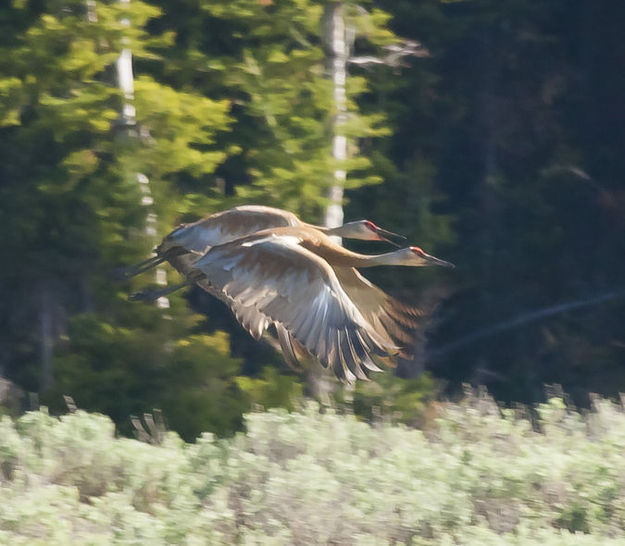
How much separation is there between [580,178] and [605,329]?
2016 mm

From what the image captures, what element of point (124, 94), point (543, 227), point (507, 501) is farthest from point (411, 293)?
point (507, 501)

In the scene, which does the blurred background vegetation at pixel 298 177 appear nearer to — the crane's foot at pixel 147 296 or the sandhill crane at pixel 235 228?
the crane's foot at pixel 147 296

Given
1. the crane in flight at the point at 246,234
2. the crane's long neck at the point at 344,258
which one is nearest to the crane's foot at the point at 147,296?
the crane in flight at the point at 246,234

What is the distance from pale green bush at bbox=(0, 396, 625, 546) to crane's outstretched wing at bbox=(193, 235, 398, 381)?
0.71 meters

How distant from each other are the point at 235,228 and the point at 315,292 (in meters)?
1.61

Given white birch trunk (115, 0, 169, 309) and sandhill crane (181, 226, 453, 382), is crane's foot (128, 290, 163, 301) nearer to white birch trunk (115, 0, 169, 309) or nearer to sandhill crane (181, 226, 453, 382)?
sandhill crane (181, 226, 453, 382)

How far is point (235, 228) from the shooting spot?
9.45m

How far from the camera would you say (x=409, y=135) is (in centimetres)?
1673

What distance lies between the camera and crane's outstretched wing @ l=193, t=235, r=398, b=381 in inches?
305

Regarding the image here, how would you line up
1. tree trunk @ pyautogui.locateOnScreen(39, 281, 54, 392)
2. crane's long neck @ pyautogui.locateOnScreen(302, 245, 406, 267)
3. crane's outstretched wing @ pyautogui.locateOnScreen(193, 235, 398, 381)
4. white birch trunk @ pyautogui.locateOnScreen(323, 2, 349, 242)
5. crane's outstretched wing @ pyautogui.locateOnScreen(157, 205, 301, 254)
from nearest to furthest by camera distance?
crane's outstretched wing @ pyautogui.locateOnScreen(193, 235, 398, 381) < crane's long neck @ pyautogui.locateOnScreen(302, 245, 406, 267) < crane's outstretched wing @ pyautogui.locateOnScreen(157, 205, 301, 254) < white birch trunk @ pyautogui.locateOnScreen(323, 2, 349, 242) < tree trunk @ pyautogui.locateOnScreen(39, 281, 54, 392)

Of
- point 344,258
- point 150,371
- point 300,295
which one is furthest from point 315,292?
point 150,371

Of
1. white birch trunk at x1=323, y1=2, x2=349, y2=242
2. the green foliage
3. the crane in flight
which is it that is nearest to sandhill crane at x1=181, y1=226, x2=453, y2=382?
the crane in flight

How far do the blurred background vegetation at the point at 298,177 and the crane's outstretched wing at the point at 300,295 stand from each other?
3.41 meters

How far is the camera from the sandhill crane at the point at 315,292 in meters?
7.77
